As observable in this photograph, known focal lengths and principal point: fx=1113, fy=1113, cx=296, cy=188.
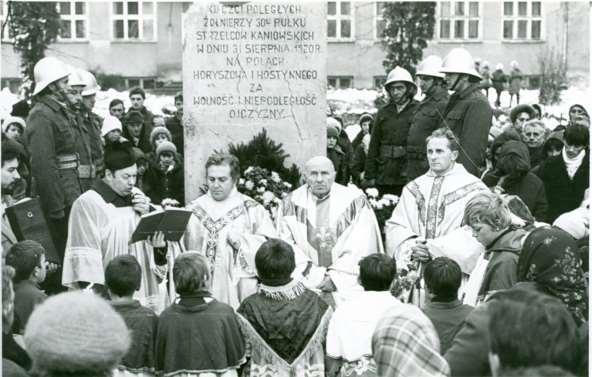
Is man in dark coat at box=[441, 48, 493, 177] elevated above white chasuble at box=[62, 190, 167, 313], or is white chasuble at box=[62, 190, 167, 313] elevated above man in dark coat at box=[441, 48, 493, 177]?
man in dark coat at box=[441, 48, 493, 177]

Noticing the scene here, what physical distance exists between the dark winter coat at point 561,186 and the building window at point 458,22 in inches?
770

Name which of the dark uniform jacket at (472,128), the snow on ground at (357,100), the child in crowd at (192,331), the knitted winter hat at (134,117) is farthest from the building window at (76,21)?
the child in crowd at (192,331)

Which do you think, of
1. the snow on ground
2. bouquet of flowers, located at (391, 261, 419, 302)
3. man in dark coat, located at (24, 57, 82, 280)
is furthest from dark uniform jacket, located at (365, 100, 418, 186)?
the snow on ground

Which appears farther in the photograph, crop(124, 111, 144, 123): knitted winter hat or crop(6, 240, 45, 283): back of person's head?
crop(124, 111, 144, 123): knitted winter hat

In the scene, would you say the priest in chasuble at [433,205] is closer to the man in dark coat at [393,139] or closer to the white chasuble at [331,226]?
the white chasuble at [331,226]

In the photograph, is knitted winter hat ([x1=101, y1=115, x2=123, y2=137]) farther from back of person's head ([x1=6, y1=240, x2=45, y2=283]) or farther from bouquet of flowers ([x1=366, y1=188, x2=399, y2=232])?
back of person's head ([x1=6, y1=240, x2=45, y2=283])

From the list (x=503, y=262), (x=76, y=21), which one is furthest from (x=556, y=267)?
(x=76, y=21)

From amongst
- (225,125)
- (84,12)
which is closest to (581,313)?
(225,125)

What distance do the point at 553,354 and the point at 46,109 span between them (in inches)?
254

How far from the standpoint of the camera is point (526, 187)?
9656 mm

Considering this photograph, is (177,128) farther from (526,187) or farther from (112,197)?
(112,197)

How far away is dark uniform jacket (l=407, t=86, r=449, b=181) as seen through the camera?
10.5 meters

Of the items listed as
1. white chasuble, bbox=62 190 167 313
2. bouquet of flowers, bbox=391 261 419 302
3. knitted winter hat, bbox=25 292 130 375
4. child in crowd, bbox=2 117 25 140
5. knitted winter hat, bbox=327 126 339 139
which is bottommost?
bouquet of flowers, bbox=391 261 419 302

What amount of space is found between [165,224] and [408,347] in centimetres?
364
